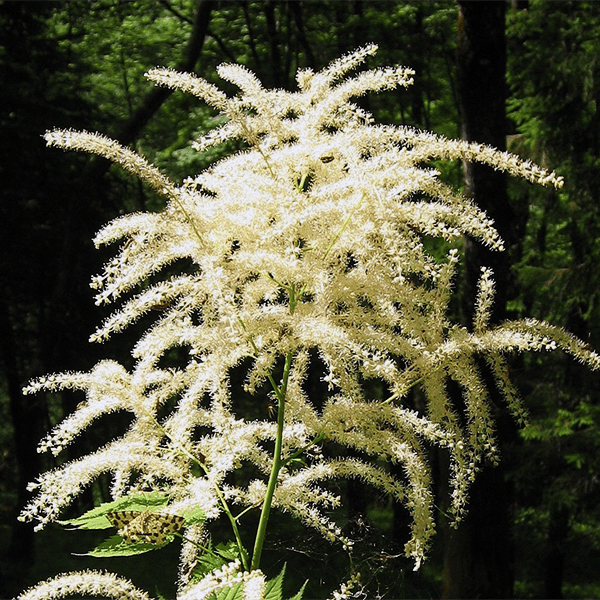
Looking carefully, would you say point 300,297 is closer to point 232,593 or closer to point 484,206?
point 232,593

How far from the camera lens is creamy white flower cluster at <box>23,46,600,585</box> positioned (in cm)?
135

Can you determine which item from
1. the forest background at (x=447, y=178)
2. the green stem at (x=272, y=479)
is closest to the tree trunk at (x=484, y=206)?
the forest background at (x=447, y=178)

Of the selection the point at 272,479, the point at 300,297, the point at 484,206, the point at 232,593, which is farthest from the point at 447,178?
the point at 232,593

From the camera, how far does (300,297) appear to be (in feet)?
4.83

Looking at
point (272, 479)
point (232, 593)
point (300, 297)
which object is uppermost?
point (300, 297)

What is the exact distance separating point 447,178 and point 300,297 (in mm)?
5096

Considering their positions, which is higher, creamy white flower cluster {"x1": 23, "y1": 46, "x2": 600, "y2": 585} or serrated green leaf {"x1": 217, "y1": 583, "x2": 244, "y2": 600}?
creamy white flower cluster {"x1": 23, "y1": 46, "x2": 600, "y2": 585}

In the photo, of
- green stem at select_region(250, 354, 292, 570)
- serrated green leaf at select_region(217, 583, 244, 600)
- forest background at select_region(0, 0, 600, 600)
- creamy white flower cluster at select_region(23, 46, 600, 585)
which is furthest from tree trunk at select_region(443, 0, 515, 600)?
serrated green leaf at select_region(217, 583, 244, 600)

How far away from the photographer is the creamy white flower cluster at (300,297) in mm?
1354

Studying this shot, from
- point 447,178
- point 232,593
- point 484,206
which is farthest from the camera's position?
point 447,178

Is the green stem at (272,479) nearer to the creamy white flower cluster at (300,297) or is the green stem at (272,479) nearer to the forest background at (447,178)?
the creamy white flower cluster at (300,297)

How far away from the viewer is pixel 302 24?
25.7 feet

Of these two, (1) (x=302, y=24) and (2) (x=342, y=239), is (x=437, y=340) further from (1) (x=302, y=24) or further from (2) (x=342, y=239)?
(1) (x=302, y=24)

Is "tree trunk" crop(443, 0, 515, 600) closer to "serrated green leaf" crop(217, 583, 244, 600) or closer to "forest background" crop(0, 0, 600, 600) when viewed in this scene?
"forest background" crop(0, 0, 600, 600)
